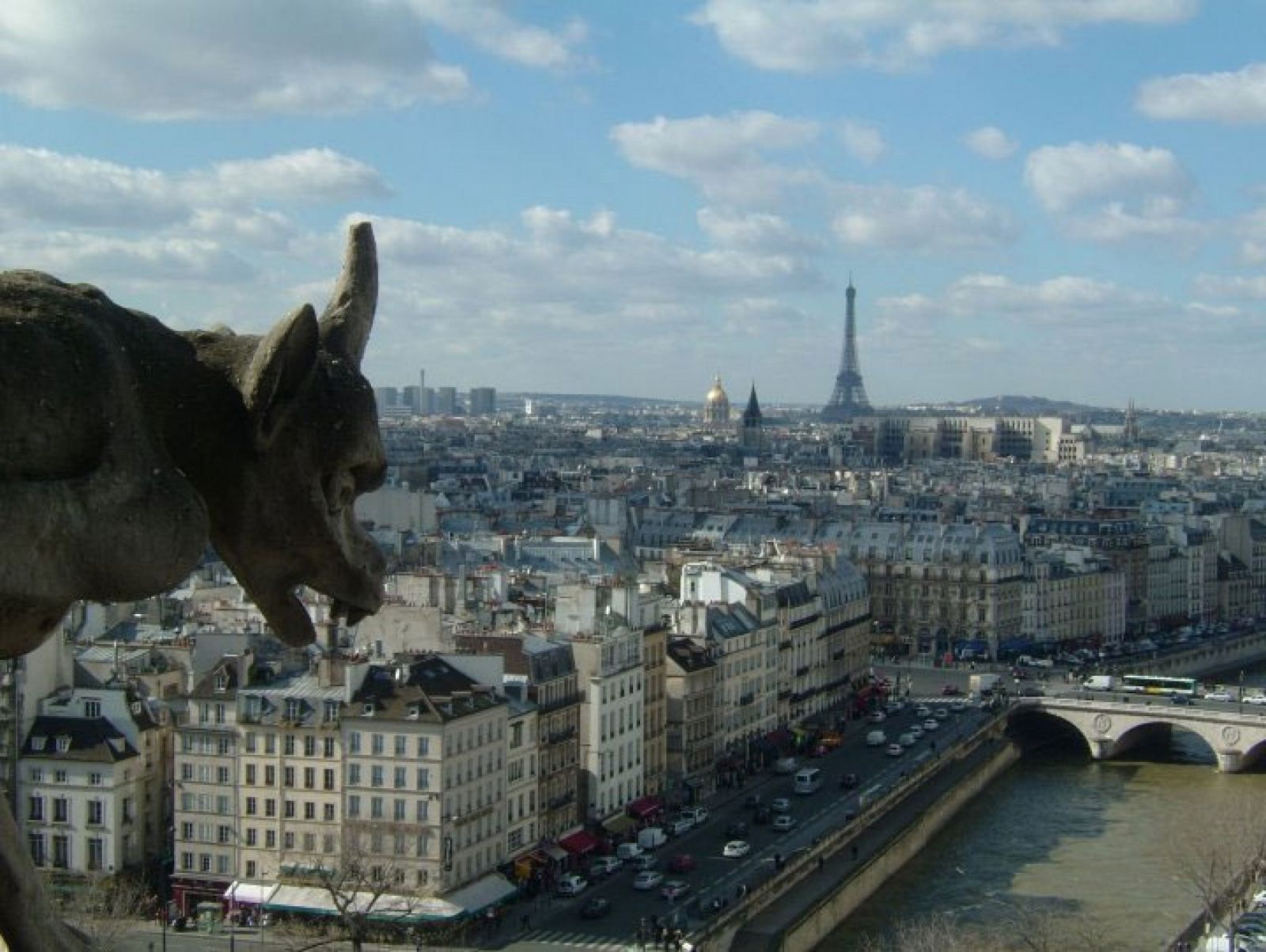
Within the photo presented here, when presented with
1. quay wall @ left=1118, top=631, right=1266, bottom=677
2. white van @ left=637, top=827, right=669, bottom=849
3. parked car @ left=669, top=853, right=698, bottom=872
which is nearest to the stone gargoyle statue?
parked car @ left=669, top=853, right=698, bottom=872

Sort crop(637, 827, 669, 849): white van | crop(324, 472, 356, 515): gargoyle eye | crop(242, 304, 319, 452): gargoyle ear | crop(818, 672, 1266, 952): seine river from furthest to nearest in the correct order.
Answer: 1. crop(637, 827, 669, 849): white van
2. crop(818, 672, 1266, 952): seine river
3. crop(324, 472, 356, 515): gargoyle eye
4. crop(242, 304, 319, 452): gargoyle ear

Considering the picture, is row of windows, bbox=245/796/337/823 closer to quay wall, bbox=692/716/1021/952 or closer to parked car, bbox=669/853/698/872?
quay wall, bbox=692/716/1021/952

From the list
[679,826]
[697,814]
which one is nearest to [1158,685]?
[697,814]

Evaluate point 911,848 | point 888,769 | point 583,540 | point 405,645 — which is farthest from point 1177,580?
point 405,645

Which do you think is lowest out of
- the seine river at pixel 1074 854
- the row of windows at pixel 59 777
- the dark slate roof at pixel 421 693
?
the seine river at pixel 1074 854

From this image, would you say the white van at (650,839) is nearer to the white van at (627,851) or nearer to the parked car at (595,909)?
the white van at (627,851)

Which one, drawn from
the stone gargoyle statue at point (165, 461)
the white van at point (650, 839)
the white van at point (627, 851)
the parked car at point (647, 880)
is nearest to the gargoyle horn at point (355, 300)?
the stone gargoyle statue at point (165, 461)
